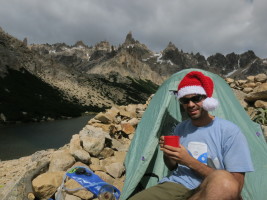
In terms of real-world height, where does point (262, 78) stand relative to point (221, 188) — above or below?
above

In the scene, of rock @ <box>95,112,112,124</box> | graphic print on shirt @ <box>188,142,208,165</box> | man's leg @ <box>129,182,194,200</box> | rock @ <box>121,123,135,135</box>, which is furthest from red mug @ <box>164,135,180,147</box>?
rock @ <box>95,112,112,124</box>

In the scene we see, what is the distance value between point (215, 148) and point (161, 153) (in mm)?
2758

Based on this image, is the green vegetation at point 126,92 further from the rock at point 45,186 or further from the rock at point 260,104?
the rock at point 45,186

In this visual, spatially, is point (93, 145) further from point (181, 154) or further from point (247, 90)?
point (247, 90)

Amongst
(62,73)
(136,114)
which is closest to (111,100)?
(62,73)

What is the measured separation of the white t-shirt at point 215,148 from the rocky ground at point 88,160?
10.2 feet

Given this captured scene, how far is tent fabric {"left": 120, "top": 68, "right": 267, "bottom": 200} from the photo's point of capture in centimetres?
526

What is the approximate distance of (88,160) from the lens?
780 centimetres

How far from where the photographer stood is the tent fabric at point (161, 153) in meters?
5.26

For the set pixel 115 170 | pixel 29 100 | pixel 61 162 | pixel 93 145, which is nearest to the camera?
pixel 115 170

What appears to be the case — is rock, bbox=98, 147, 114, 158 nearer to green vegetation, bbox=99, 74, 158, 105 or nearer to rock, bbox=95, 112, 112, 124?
rock, bbox=95, 112, 112, 124

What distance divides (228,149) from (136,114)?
11.8 meters

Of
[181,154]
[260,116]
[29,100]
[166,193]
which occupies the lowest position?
[29,100]

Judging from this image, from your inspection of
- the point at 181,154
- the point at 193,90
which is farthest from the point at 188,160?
the point at 193,90
